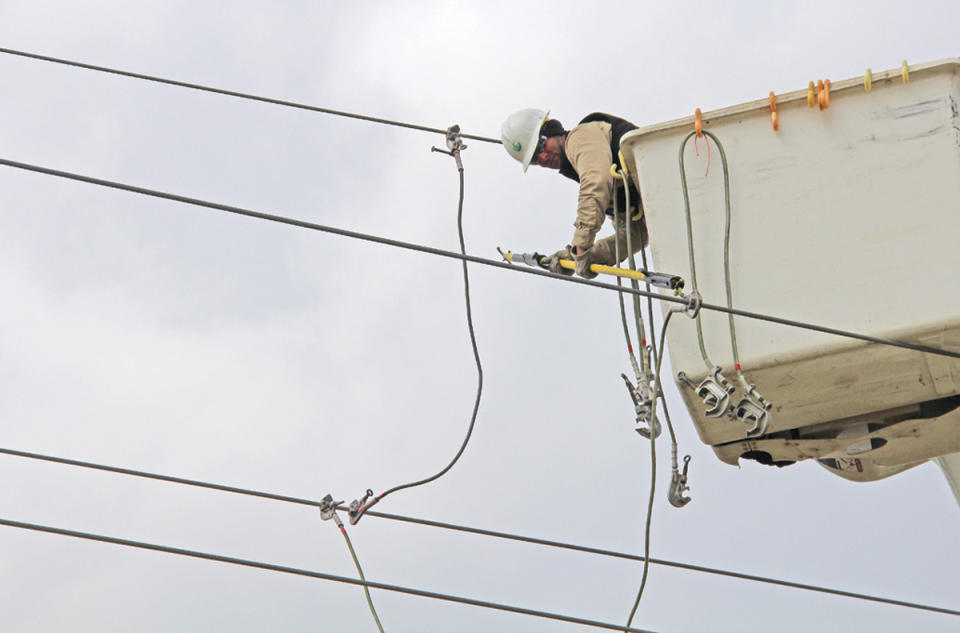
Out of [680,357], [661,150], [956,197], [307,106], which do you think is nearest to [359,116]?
[307,106]

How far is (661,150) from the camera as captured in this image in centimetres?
505

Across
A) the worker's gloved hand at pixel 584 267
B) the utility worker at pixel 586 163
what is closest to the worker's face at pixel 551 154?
the utility worker at pixel 586 163

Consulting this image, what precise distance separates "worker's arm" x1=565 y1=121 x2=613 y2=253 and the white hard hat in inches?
21.3

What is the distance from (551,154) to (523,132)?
0.18 m

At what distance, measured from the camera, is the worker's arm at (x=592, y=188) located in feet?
17.7

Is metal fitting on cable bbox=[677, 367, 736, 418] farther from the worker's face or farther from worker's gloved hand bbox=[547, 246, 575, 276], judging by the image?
the worker's face

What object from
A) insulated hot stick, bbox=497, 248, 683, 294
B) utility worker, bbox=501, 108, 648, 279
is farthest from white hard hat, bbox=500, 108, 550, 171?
insulated hot stick, bbox=497, 248, 683, 294

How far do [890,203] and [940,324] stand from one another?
18.5 inches

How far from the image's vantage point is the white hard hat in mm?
6082

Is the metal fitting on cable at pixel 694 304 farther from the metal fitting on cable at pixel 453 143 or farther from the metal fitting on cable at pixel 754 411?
the metal fitting on cable at pixel 453 143

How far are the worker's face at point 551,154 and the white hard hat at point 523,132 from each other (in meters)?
0.04

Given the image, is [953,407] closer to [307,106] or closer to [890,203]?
[890,203]

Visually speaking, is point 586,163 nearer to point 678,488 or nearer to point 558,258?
point 558,258

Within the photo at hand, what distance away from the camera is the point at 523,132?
6.10 metres
